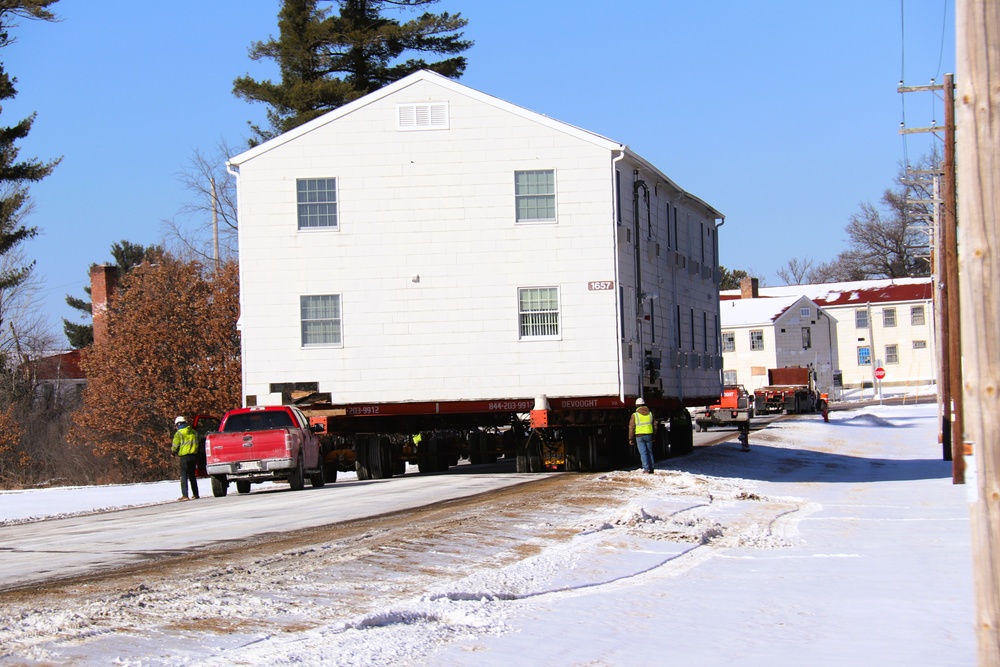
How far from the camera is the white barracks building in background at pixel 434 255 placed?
26.5m

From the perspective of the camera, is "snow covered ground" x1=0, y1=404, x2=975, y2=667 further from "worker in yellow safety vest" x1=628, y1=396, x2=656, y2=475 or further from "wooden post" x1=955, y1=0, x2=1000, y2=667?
"worker in yellow safety vest" x1=628, y1=396, x2=656, y2=475

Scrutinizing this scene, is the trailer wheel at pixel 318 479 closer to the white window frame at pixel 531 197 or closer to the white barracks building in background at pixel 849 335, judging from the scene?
the white window frame at pixel 531 197

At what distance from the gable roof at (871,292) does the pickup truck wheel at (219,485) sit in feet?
248

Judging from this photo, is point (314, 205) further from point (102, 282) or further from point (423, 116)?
point (102, 282)

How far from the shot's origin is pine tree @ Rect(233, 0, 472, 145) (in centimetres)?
5000

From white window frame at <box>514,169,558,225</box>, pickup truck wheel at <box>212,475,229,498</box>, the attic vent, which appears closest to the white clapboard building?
white window frame at <box>514,169,558,225</box>

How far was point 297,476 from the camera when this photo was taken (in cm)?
2480

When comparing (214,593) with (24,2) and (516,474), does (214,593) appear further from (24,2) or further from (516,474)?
(24,2)

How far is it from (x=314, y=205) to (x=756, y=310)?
7464cm

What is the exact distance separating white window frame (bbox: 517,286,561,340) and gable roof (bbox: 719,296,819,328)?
229 ft

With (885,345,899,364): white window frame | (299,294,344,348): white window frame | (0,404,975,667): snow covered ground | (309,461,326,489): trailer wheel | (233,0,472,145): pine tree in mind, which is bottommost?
(309,461,326,489): trailer wheel

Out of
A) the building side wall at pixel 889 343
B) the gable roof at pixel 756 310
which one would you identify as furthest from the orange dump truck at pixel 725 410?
the building side wall at pixel 889 343

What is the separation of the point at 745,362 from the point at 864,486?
233 feet

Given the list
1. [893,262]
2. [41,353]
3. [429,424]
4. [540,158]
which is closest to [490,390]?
[429,424]
